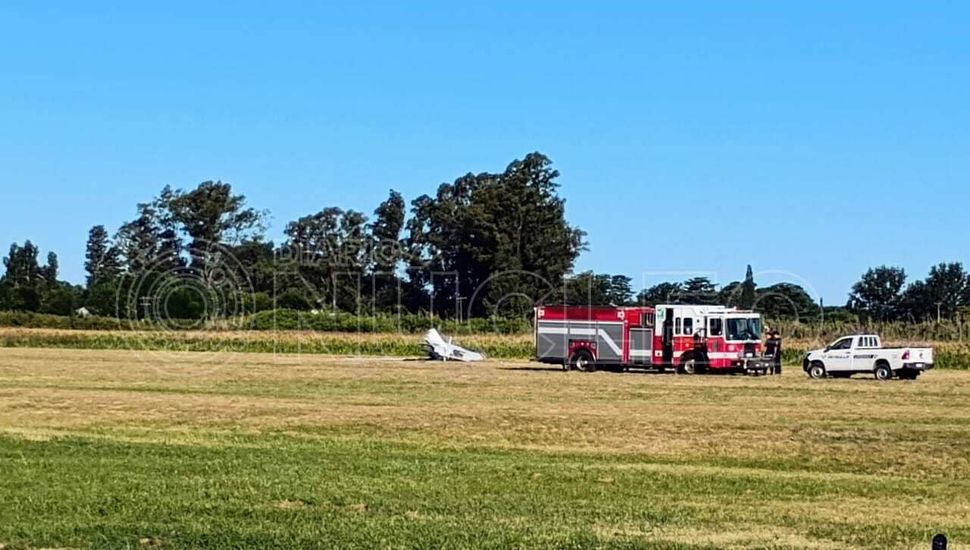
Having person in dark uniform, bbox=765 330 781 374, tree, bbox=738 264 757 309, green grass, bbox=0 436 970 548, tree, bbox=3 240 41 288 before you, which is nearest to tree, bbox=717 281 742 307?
Result: tree, bbox=738 264 757 309

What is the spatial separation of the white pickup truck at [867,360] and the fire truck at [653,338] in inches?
95.6

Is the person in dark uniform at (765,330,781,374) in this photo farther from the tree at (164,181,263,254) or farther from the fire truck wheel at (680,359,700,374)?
the tree at (164,181,263,254)

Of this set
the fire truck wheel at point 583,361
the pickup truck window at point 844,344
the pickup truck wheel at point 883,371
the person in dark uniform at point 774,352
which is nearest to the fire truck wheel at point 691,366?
the person in dark uniform at point 774,352

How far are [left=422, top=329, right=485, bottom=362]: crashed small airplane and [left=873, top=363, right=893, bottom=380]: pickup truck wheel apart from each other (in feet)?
76.0

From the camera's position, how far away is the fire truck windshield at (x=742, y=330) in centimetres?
5331

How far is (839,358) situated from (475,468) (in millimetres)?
35799

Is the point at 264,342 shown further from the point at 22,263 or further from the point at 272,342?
the point at 22,263

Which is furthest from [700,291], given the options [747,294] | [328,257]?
[328,257]

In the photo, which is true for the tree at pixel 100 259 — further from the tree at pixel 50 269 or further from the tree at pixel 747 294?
the tree at pixel 747 294

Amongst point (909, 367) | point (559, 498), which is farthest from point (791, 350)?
point (559, 498)

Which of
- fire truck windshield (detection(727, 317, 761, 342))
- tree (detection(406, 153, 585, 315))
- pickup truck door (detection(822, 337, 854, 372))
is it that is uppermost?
tree (detection(406, 153, 585, 315))

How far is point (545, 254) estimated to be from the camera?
121125 millimetres

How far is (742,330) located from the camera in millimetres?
53375

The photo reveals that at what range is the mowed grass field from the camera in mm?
12805
